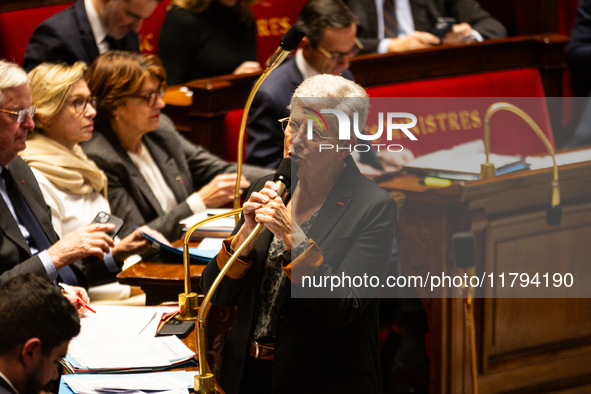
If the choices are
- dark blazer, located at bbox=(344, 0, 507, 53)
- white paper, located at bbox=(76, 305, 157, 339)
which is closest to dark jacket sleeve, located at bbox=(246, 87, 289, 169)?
white paper, located at bbox=(76, 305, 157, 339)

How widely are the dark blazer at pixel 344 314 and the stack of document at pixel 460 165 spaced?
93 cm

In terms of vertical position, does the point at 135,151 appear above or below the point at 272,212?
above

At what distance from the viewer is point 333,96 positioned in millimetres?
1652

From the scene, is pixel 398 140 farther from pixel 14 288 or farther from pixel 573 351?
pixel 14 288

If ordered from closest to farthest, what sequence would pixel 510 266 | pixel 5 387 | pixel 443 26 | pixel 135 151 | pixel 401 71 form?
1. pixel 5 387
2. pixel 510 266
3. pixel 135 151
4. pixel 401 71
5. pixel 443 26

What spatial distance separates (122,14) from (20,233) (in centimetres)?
148

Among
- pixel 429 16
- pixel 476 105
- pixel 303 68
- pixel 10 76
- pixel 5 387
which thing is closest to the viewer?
pixel 5 387

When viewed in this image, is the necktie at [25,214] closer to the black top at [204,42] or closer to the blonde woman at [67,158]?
the blonde woman at [67,158]

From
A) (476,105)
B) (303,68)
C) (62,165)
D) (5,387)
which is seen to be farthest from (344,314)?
(476,105)

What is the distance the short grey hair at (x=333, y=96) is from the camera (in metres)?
1.65

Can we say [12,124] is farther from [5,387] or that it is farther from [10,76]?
[5,387]

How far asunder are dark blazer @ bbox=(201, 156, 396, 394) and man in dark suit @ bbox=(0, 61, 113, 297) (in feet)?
2.71

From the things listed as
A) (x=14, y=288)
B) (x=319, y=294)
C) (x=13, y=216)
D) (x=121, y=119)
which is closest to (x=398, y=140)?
Result: (x=121, y=119)

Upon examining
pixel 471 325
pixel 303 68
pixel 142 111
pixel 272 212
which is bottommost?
pixel 471 325
